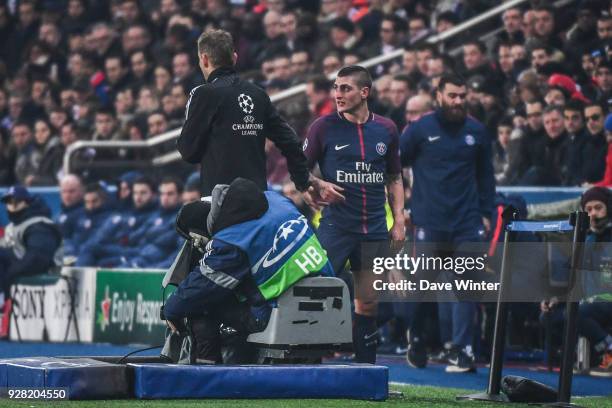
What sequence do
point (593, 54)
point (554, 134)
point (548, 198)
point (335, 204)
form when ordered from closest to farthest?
point (335, 204) → point (548, 198) → point (554, 134) → point (593, 54)

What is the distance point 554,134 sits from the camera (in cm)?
1444

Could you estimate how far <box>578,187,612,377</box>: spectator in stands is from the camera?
1173 centimetres

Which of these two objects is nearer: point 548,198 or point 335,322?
point 335,322

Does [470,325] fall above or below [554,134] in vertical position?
below

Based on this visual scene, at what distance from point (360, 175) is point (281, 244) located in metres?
2.12

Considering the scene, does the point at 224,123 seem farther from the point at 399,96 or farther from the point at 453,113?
the point at 399,96

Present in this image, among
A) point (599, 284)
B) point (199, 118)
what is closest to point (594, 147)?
point (599, 284)

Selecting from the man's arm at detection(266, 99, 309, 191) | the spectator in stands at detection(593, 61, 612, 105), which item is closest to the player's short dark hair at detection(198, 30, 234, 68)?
the man's arm at detection(266, 99, 309, 191)

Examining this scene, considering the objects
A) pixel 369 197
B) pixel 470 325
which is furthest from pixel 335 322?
pixel 470 325

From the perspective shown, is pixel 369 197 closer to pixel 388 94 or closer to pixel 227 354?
pixel 227 354

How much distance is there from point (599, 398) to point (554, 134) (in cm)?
489

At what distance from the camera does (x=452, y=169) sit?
1248cm

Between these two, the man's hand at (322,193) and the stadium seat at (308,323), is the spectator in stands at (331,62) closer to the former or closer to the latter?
the man's hand at (322,193)

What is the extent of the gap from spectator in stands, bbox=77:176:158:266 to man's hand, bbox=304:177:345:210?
7110mm
